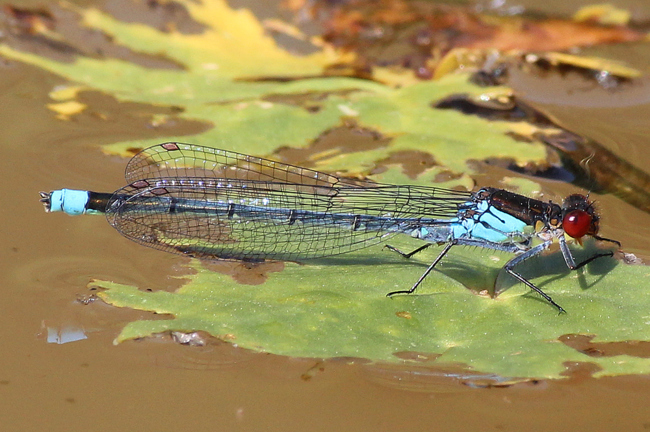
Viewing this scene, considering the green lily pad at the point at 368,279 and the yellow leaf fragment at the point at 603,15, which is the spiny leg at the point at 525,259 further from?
the yellow leaf fragment at the point at 603,15

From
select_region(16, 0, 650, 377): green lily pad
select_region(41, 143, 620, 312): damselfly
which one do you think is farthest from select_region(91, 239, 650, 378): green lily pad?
select_region(41, 143, 620, 312): damselfly

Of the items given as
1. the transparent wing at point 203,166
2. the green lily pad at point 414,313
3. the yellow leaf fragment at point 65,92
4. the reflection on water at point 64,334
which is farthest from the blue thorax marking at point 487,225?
the yellow leaf fragment at point 65,92

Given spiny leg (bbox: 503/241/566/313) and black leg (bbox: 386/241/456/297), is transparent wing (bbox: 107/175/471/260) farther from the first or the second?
spiny leg (bbox: 503/241/566/313)

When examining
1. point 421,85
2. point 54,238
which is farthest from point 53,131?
point 421,85

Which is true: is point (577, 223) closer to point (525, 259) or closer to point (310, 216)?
point (525, 259)

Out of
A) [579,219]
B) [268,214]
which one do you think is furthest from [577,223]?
[268,214]

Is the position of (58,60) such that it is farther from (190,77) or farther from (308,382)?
(308,382)

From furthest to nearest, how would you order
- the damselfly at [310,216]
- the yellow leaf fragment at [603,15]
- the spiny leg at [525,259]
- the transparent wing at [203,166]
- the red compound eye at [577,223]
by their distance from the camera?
the yellow leaf fragment at [603,15]
the transparent wing at [203,166]
the damselfly at [310,216]
the red compound eye at [577,223]
the spiny leg at [525,259]

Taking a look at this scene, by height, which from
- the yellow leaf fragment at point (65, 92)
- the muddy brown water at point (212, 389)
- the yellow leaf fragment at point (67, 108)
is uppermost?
the yellow leaf fragment at point (65, 92)
